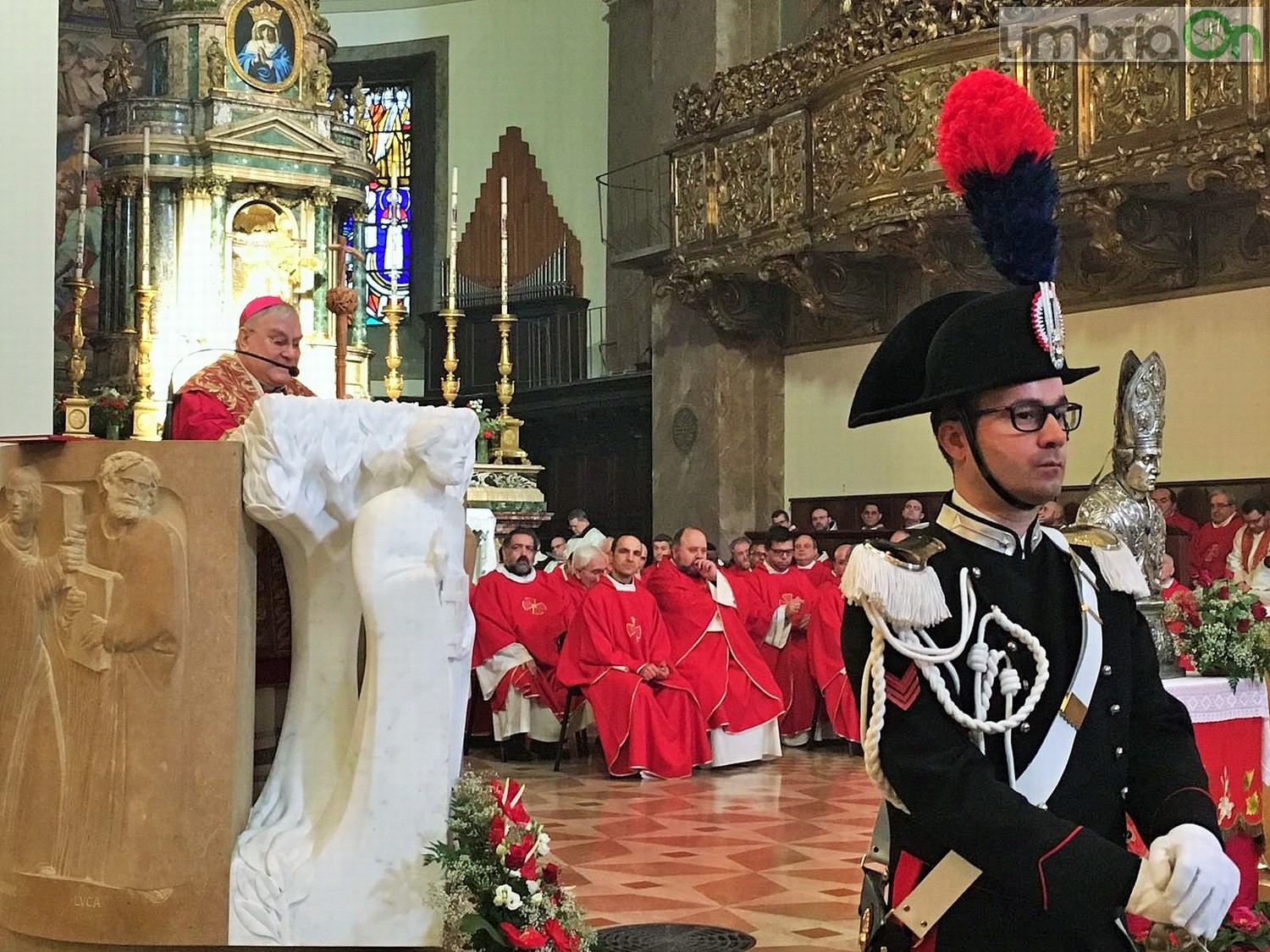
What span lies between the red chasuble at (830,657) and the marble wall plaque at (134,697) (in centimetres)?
708

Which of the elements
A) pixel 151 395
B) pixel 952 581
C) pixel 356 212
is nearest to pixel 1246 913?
pixel 952 581

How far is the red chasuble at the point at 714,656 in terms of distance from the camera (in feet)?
35.0

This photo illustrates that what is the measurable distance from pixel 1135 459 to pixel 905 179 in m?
8.59

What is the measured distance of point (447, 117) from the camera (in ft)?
77.9

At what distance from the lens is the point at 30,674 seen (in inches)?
189

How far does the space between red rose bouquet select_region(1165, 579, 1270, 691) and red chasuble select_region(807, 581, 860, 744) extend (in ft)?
17.1

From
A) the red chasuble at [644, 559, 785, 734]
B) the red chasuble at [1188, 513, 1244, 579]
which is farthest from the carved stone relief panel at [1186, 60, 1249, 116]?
the red chasuble at [644, 559, 785, 734]

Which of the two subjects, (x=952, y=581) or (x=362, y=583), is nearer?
(x=952, y=581)

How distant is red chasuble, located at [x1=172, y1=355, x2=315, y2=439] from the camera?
18.1ft

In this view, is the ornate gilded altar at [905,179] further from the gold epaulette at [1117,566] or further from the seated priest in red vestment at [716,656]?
the gold epaulette at [1117,566]

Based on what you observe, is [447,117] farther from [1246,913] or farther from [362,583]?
[1246,913]

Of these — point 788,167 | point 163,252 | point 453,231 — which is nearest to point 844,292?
point 788,167

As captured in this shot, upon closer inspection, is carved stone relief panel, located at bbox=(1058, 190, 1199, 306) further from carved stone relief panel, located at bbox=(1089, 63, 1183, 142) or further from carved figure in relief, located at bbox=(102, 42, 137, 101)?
carved figure in relief, located at bbox=(102, 42, 137, 101)

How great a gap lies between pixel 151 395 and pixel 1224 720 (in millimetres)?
13144
